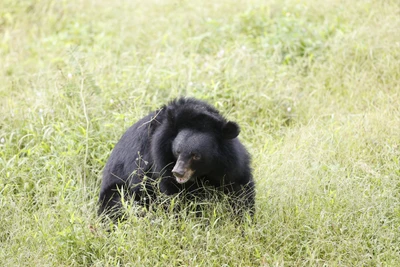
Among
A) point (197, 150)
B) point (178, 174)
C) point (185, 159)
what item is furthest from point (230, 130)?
point (178, 174)

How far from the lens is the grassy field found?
4.42 metres

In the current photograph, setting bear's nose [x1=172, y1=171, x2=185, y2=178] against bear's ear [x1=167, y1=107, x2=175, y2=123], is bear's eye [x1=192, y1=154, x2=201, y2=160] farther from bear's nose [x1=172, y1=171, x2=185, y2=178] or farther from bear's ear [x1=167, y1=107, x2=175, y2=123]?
bear's ear [x1=167, y1=107, x2=175, y2=123]

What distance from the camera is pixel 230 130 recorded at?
4.54 meters

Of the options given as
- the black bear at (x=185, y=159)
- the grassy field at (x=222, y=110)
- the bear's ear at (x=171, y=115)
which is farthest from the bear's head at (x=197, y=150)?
the grassy field at (x=222, y=110)

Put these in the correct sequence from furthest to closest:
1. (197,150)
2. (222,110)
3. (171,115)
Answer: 1. (222,110)
2. (171,115)
3. (197,150)

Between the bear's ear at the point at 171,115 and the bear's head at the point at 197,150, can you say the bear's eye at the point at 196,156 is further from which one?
the bear's ear at the point at 171,115

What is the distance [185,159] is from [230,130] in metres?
0.41

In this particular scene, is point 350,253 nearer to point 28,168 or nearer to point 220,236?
point 220,236

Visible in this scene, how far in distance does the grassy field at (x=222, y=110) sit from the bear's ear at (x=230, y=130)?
24.4 inches

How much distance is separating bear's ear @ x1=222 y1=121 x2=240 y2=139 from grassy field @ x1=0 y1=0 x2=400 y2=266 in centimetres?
62

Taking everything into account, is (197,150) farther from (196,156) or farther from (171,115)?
(171,115)

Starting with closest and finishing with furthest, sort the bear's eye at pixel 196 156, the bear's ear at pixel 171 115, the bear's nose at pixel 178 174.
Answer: the bear's nose at pixel 178 174 < the bear's eye at pixel 196 156 < the bear's ear at pixel 171 115

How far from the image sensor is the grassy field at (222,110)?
4418mm

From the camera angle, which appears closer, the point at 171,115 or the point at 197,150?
the point at 197,150
